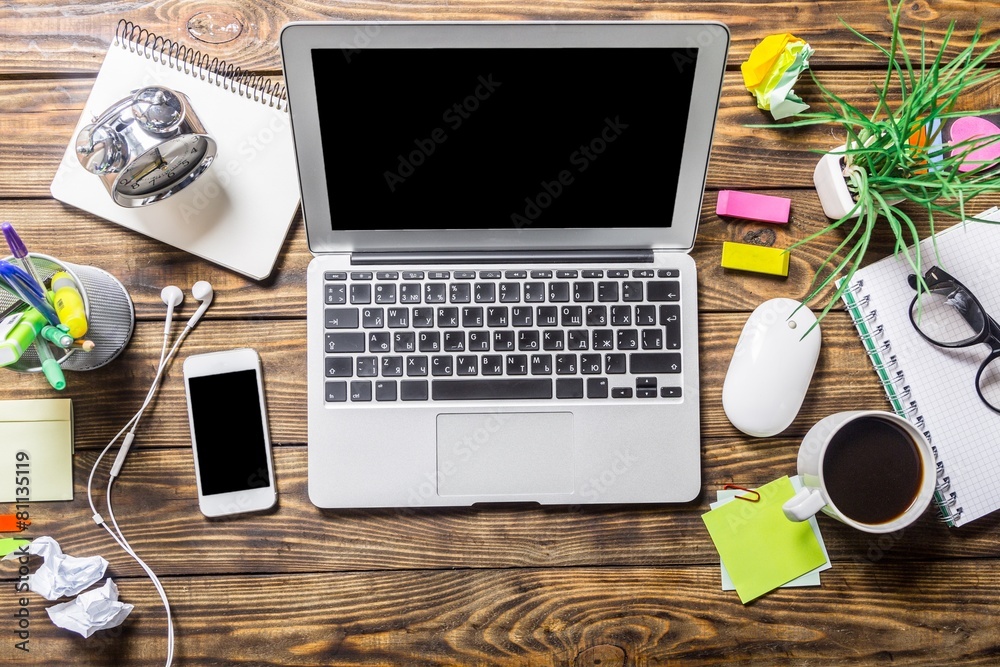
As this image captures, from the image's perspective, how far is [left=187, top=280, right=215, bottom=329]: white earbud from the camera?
0.85 meters

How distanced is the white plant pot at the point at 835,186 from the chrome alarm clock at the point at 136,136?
73 cm

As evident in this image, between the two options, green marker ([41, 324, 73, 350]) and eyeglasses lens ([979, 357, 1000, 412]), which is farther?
eyeglasses lens ([979, 357, 1000, 412])

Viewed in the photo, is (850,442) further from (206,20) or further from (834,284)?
(206,20)

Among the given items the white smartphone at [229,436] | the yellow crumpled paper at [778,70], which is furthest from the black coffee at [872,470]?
the white smartphone at [229,436]

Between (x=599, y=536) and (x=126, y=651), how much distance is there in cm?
58

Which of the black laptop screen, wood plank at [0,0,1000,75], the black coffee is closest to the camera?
the black laptop screen

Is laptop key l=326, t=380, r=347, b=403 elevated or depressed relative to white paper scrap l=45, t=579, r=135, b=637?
elevated

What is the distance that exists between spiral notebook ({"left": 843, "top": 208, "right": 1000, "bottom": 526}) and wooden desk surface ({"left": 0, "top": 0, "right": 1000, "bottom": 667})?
0.10 feet

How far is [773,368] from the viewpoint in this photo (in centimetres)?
82

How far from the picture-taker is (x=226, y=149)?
0.86 meters

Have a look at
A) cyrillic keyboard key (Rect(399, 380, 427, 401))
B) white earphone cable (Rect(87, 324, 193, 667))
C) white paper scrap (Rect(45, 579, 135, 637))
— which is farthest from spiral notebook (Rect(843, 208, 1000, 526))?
white paper scrap (Rect(45, 579, 135, 637))

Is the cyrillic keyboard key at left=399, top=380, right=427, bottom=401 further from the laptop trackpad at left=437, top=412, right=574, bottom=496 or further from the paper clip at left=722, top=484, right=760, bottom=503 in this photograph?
the paper clip at left=722, top=484, right=760, bottom=503

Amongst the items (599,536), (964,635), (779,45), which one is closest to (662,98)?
(779,45)

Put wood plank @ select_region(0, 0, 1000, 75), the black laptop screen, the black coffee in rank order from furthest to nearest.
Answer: wood plank @ select_region(0, 0, 1000, 75)
the black coffee
the black laptop screen
